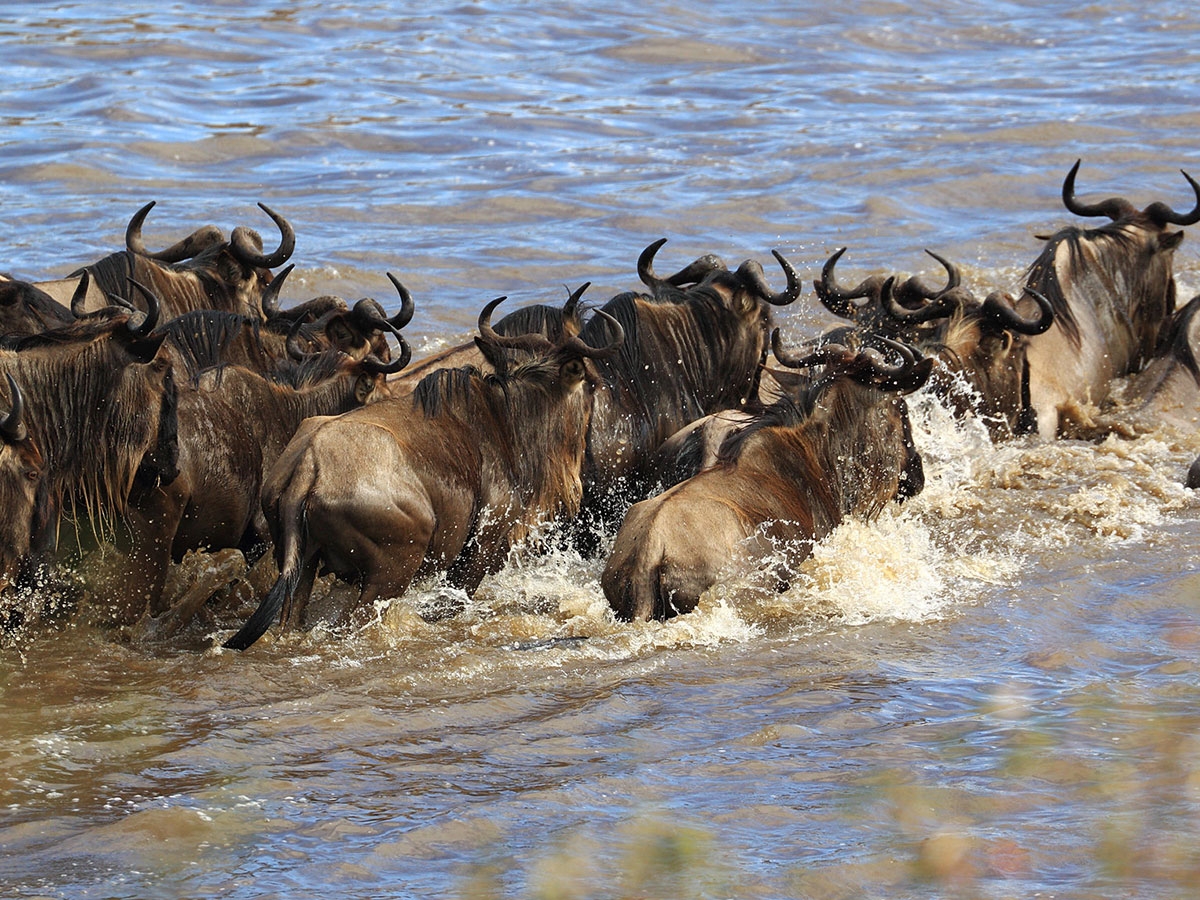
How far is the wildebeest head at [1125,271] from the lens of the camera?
39.1 feet

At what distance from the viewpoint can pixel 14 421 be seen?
6711mm

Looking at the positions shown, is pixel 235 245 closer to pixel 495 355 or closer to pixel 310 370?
pixel 310 370

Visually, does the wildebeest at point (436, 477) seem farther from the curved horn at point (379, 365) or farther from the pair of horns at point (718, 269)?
the pair of horns at point (718, 269)

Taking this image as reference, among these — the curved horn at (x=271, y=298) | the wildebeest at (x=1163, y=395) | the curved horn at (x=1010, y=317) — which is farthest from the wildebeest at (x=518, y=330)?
the wildebeest at (x=1163, y=395)

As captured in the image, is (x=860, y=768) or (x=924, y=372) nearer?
(x=860, y=768)

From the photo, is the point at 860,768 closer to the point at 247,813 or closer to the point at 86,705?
the point at 247,813

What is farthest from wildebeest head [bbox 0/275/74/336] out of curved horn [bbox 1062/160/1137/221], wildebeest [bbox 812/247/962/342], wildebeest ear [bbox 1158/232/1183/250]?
wildebeest ear [bbox 1158/232/1183/250]

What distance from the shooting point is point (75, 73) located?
74.7 ft

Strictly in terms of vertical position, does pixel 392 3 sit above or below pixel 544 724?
above

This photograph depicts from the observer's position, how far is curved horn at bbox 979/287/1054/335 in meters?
10.3

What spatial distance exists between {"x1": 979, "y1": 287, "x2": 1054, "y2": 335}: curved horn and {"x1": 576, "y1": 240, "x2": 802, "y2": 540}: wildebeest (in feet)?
5.80

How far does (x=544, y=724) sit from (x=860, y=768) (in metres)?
1.16

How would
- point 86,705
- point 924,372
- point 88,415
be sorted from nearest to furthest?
1. point 86,705
2. point 88,415
3. point 924,372


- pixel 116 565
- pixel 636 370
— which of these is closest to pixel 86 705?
pixel 116 565
